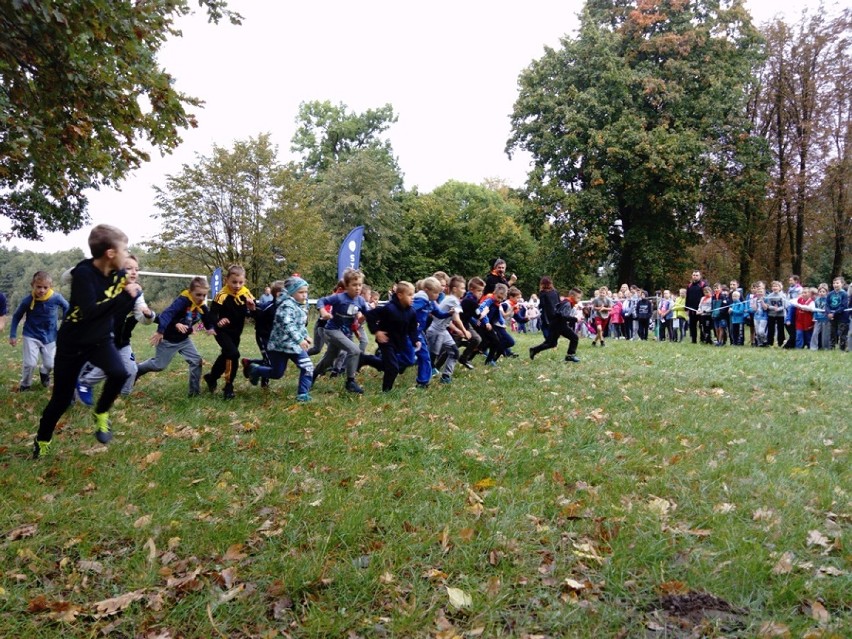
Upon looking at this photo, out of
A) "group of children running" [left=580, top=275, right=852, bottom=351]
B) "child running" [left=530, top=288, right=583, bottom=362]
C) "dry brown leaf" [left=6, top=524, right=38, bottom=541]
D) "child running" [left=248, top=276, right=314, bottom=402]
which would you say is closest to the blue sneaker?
"child running" [left=248, top=276, right=314, bottom=402]

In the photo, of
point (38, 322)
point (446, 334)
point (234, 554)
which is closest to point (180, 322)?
point (38, 322)

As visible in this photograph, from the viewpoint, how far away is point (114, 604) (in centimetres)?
336

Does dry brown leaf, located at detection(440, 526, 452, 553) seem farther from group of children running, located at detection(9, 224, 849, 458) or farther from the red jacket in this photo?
the red jacket

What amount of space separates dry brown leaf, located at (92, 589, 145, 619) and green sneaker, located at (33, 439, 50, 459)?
296 cm

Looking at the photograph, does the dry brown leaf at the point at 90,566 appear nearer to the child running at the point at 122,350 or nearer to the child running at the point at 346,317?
the child running at the point at 122,350

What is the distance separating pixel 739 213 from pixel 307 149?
39610 mm

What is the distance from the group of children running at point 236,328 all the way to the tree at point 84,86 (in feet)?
6.24

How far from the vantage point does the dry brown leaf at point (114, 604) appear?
3.29 m

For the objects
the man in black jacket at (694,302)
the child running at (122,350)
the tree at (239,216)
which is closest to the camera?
the child running at (122,350)

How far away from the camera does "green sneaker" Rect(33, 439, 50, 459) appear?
5.74 metres

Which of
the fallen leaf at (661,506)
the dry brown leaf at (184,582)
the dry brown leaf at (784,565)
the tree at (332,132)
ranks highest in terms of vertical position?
the tree at (332,132)

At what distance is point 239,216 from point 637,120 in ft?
68.1

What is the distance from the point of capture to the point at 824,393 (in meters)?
8.94

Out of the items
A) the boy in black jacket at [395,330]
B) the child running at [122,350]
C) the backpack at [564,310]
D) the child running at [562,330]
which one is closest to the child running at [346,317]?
the boy in black jacket at [395,330]
